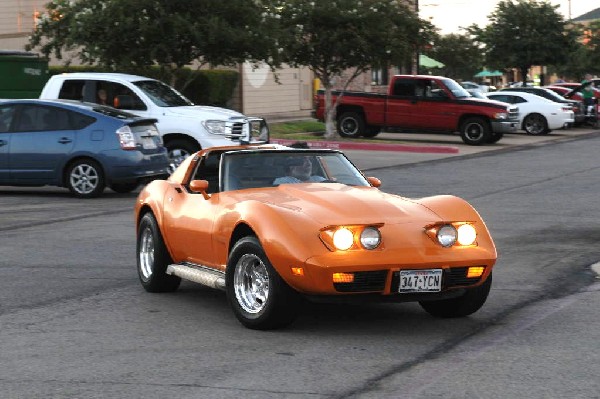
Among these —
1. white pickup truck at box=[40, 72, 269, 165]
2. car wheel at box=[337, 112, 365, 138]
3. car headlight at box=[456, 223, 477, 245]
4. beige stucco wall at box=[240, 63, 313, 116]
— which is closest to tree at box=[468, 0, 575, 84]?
beige stucco wall at box=[240, 63, 313, 116]

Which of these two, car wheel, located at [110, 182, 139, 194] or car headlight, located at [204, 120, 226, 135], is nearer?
car wheel, located at [110, 182, 139, 194]

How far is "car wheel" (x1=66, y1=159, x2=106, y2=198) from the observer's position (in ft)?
63.6

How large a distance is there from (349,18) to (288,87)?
17263mm

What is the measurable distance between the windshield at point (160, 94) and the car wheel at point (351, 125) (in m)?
14.3

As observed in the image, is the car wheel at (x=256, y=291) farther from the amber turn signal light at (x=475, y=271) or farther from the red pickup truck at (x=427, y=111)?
the red pickup truck at (x=427, y=111)

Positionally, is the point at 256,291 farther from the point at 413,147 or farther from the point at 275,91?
the point at 275,91

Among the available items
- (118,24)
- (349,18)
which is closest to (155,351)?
(118,24)

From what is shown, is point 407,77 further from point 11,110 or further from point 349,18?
point 11,110

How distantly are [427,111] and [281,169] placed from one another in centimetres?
2693

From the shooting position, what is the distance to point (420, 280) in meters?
8.25

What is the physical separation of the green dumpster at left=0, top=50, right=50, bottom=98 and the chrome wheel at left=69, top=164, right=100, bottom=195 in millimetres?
10593

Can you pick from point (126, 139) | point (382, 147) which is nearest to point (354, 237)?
point (126, 139)

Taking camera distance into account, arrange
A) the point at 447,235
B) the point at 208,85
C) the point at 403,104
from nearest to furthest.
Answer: the point at 447,235 < the point at 403,104 < the point at 208,85

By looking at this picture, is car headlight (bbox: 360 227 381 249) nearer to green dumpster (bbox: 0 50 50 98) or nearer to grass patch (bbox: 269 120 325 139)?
green dumpster (bbox: 0 50 50 98)
